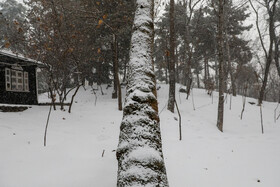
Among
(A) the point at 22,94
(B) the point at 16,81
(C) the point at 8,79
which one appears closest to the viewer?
(C) the point at 8,79

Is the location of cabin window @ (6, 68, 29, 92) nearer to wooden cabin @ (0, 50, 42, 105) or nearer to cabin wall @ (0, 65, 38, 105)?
wooden cabin @ (0, 50, 42, 105)

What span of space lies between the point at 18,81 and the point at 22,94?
35.4 inches

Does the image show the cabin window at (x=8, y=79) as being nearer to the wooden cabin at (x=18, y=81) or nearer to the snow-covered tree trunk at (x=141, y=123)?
the wooden cabin at (x=18, y=81)

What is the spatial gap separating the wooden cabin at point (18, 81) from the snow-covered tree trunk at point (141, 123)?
9.91 metres

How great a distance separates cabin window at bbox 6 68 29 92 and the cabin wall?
0.80 feet

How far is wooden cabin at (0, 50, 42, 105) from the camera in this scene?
11.2 m

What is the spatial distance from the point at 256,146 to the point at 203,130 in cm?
267

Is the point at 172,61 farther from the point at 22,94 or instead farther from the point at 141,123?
the point at 22,94

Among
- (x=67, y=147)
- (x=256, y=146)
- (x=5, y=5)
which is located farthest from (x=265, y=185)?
(x=5, y=5)

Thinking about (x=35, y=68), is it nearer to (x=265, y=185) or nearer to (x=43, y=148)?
(x=43, y=148)

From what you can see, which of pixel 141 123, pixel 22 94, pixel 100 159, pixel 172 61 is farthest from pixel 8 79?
pixel 141 123

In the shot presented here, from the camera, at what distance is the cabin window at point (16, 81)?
11.6 m

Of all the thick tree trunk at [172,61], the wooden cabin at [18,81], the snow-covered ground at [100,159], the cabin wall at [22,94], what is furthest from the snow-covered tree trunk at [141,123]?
the cabin wall at [22,94]

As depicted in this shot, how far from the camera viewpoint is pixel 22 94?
40.9 feet
